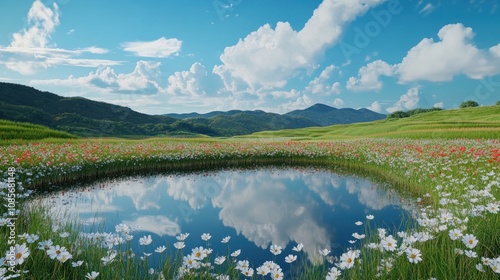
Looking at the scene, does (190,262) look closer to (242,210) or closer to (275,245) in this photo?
(275,245)

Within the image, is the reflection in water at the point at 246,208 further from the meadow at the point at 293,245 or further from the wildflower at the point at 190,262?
the wildflower at the point at 190,262

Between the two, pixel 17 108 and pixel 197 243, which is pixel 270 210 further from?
pixel 17 108

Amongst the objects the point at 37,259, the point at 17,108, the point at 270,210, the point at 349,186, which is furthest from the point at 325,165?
the point at 17,108

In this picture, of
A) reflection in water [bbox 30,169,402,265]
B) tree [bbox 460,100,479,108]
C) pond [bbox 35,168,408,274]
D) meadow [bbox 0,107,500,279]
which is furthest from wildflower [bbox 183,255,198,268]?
tree [bbox 460,100,479,108]

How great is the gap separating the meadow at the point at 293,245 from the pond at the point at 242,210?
0.34 metres

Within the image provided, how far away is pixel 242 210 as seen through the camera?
991cm

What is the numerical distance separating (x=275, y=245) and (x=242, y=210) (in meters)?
5.48

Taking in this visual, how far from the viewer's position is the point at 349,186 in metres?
13.6

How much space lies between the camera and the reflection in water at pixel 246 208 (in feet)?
24.8

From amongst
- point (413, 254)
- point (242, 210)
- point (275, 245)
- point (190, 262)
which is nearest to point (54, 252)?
point (190, 262)

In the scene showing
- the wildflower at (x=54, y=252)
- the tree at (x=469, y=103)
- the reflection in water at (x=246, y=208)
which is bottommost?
the reflection in water at (x=246, y=208)

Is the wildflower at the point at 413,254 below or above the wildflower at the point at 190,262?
above

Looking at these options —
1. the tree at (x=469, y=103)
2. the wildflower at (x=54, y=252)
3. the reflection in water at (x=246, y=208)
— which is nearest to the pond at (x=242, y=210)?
the reflection in water at (x=246, y=208)

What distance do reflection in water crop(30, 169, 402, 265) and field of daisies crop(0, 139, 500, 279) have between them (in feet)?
1.62
